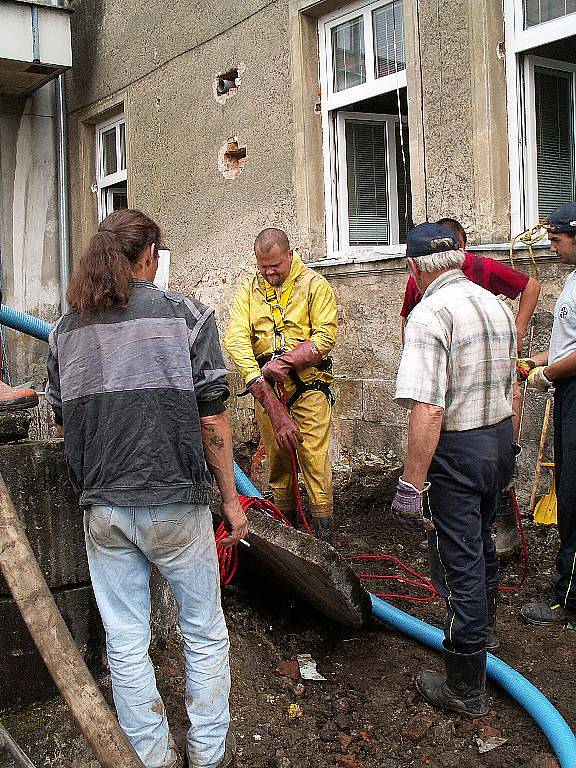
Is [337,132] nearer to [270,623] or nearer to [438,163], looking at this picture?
[438,163]

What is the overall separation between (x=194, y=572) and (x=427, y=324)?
1271 mm

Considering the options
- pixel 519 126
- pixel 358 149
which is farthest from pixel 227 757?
pixel 358 149

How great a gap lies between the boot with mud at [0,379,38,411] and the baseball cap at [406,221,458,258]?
1655mm

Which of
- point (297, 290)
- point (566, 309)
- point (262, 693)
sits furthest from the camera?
point (297, 290)

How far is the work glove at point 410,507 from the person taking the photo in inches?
118

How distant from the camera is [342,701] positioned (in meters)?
3.28

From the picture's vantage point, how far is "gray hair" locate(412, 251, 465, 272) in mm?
3109

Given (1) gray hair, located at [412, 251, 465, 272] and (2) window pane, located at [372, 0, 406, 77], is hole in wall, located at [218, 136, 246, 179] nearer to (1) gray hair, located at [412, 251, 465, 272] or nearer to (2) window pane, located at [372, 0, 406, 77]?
(2) window pane, located at [372, 0, 406, 77]

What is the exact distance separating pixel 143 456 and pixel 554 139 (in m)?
4.25

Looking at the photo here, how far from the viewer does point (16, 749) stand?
7.59 feet

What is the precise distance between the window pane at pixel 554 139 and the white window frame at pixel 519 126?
0.07 m

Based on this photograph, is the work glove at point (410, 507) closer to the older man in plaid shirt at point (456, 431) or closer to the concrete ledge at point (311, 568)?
the older man in plaid shirt at point (456, 431)

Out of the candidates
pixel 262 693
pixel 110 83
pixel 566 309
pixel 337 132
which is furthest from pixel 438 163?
pixel 110 83

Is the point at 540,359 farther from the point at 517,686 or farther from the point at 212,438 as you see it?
the point at 212,438
